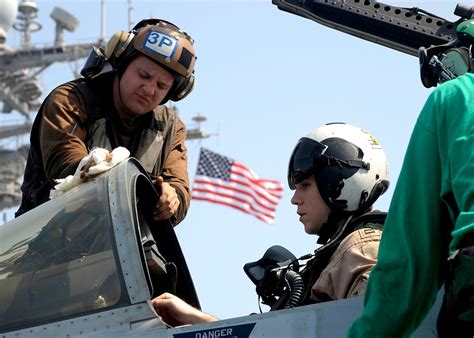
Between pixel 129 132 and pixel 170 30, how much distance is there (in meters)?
0.65

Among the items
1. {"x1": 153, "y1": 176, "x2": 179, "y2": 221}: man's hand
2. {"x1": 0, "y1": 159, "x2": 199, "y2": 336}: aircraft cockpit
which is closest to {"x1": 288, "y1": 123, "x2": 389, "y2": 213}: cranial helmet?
{"x1": 153, "y1": 176, "x2": 179, "y2": 221}: man's hand

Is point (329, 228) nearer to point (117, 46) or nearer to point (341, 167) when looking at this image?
point (341, 167)

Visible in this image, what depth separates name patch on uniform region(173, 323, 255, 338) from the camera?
4082mm

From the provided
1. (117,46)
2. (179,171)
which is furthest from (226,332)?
(117,46)

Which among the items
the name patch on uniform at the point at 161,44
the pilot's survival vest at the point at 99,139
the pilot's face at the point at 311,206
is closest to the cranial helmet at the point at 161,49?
the name patch on uniform at the point at 161,44

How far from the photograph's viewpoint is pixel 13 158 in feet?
194

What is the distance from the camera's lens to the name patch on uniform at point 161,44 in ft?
20.5

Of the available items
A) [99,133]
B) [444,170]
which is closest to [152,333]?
[444,170]

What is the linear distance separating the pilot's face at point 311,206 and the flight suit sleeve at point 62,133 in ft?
4.33

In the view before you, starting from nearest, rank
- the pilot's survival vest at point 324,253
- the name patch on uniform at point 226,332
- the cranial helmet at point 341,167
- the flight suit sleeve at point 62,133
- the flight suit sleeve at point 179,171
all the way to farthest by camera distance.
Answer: the name patch on uniform at point 226,332
the pilot's survival vest at point 324,253
the cranial helmet at point 341,167
the flight suit sleeve at point 62,133
the flight suit sleeve at point 179,171

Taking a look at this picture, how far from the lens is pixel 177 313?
4672mm

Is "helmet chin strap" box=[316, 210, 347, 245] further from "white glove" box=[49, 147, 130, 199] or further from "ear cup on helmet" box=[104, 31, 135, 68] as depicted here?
"ear cup on helmet" box=[104, 31, 135, 68]

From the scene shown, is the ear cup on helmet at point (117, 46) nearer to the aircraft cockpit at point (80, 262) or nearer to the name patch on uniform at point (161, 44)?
the name patch on uniform at point (161, 44)

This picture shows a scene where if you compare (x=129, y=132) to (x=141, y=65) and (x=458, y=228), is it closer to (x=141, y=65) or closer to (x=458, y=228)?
(x=141, y=65)
